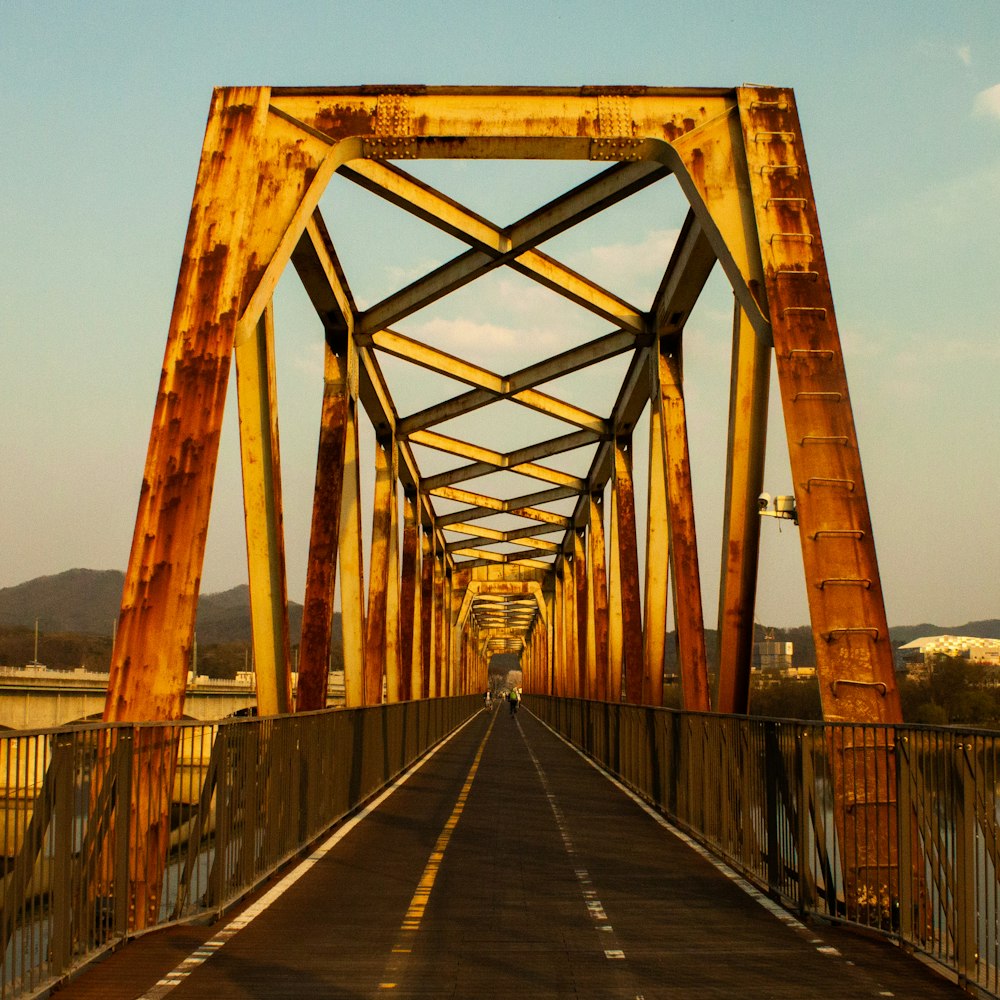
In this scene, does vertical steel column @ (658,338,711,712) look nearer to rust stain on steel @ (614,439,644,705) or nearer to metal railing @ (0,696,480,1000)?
rust stain on steel @ (614,439,644,705)

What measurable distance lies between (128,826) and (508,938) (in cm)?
256

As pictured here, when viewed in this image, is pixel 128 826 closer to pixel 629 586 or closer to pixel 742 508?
pixel 742 508

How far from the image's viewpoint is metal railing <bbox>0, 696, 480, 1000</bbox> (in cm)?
609

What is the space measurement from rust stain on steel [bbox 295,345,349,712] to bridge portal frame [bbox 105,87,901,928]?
39 millimetres

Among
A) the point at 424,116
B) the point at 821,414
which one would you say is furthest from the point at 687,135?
the point at 821,414

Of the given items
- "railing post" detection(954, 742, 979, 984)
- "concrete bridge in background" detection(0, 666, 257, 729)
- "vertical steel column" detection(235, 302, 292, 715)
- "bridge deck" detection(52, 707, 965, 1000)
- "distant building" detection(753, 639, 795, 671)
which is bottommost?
"bridge deck" detection(52, 707, 965, 1000)

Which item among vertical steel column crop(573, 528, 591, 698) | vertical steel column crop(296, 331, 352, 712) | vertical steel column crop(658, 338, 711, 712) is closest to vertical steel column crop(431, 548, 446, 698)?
vertical steel column crop(573, 528, 591, 698)

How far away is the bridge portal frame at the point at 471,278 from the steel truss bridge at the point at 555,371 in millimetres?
26

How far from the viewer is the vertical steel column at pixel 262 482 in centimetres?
1387

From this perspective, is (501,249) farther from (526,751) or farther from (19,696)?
(19,696)

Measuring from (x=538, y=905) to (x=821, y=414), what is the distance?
5.05m

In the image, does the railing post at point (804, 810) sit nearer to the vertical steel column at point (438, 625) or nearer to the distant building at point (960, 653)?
the vertical steel column at point (438, 625)

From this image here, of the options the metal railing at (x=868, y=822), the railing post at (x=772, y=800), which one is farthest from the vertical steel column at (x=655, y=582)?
the railing post at (x=772, y=800)

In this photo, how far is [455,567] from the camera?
62.9 metres
